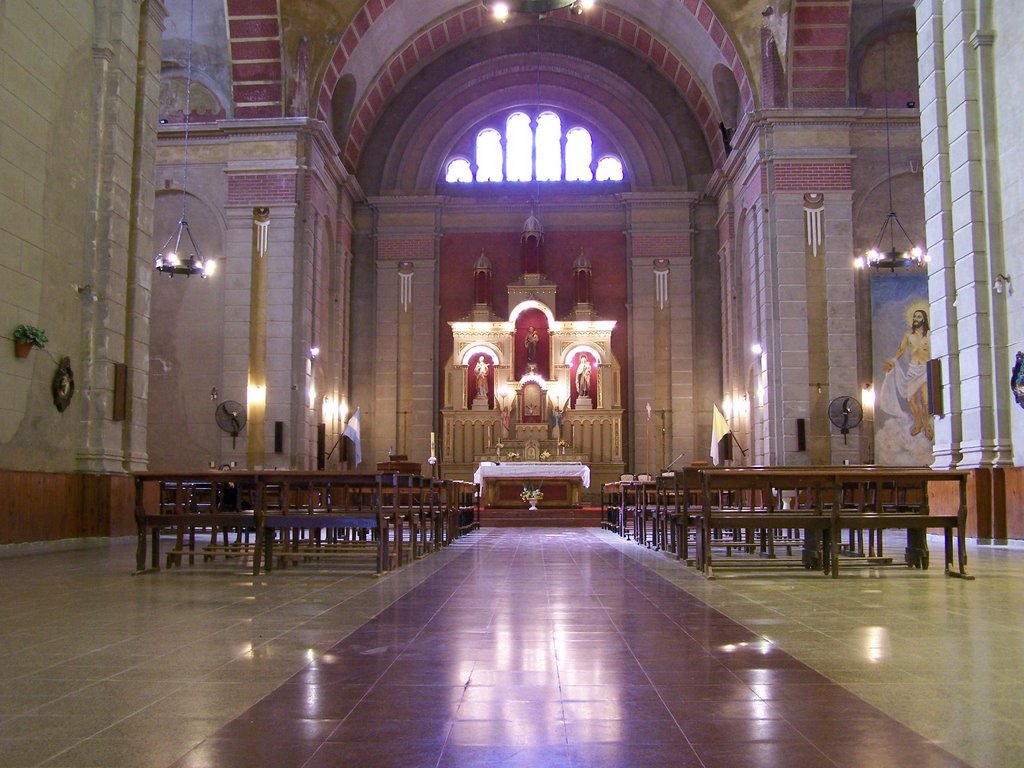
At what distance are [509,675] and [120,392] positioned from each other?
10.0 metres

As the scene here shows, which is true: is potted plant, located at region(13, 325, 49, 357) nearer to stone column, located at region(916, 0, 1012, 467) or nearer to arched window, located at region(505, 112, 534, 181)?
stone column, located at region(916, 0, 1012, 467)

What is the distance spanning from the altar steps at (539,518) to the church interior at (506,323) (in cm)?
58

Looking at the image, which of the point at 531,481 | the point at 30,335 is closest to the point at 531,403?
the point at 531,481

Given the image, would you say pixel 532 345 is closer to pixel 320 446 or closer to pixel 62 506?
pixel 320 446

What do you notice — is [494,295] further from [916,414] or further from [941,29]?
[941,29]

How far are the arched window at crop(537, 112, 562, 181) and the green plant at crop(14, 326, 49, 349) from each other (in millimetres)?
18609

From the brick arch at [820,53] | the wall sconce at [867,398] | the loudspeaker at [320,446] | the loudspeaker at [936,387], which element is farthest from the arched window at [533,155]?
the loudspeaker at [936,387]

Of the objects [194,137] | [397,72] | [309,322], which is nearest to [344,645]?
[309,322]

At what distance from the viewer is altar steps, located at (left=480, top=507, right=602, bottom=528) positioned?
813 inches

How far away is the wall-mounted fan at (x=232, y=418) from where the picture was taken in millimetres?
20859

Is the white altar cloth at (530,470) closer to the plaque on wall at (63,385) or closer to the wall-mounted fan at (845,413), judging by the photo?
the wall-mounted fan at (845,413)

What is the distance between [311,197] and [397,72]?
653 centimetres

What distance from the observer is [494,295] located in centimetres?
2719

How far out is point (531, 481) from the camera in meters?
22.0
